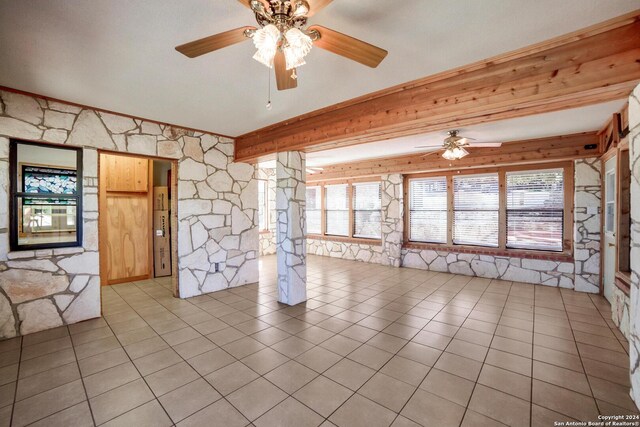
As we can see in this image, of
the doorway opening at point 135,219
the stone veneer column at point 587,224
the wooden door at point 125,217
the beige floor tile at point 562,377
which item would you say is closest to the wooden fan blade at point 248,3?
the beige floor tile at point 562,377

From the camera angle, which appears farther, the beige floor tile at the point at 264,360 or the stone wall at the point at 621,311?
the stone wall at the point at 621,311

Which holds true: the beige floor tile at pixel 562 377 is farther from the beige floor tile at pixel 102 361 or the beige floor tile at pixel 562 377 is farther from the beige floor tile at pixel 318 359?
the beige floor tile at pixel 102 361

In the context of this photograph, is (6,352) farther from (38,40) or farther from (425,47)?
(425,47)

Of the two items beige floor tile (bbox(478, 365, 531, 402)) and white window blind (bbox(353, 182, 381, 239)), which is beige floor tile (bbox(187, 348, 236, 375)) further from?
white window blind (bbox(353, 182, 381, 239))

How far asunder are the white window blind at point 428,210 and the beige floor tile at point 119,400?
6.06m

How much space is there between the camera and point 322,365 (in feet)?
8.10

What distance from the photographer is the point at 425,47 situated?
2.10 metres

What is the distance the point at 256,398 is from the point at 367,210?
6.00 metres

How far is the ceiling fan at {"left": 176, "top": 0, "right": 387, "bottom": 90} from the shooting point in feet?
4.59

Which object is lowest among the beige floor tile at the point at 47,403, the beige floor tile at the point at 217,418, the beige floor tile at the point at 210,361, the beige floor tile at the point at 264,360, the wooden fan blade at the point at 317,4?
the beige floor tile at the point at 47,403

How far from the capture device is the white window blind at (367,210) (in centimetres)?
738

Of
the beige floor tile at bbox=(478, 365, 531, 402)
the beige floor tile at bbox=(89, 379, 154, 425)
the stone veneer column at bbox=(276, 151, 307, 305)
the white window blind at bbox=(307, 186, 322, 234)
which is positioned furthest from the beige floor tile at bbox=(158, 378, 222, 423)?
the white window blind at bbox=(307, 186, 322, 234)

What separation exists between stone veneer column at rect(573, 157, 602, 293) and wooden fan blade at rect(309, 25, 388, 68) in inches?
203

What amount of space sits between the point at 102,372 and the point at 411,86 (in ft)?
13.0
